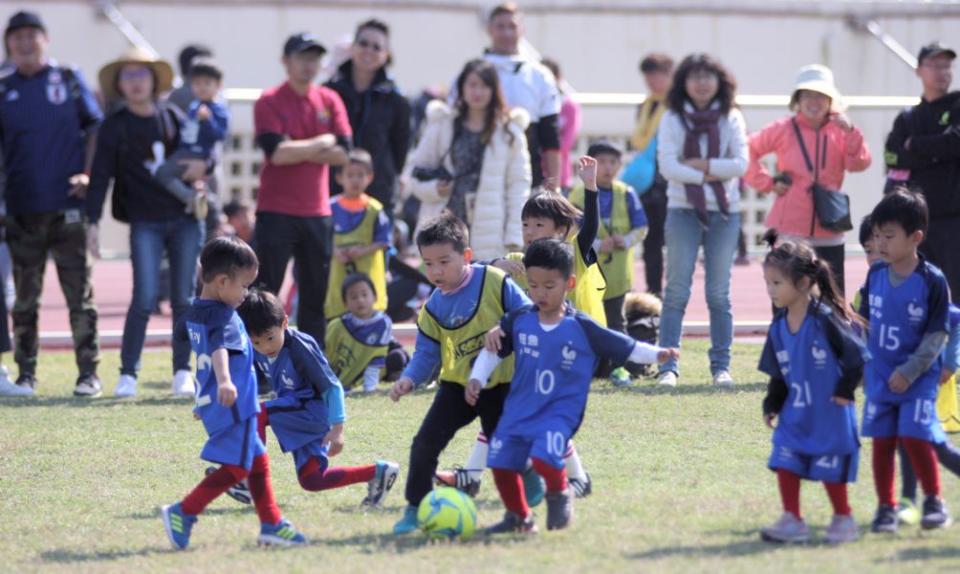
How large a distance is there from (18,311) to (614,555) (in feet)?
21.3

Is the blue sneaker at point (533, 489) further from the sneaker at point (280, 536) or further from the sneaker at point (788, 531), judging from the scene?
the sneaker at point (788, 531)

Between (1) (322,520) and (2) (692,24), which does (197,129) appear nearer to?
(1) (322,520)

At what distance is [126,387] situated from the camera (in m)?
11.2

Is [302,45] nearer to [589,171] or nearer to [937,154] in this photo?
[589,171]

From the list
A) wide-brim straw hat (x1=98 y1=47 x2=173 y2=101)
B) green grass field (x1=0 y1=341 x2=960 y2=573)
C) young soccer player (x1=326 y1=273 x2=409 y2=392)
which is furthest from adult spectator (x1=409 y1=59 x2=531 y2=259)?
wide-brim straw hat (x1=98 y1=47 x2=173 y2=101)

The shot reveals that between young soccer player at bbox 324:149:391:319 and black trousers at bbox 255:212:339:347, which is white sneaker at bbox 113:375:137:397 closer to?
black trousers at bbox 255:212:339:347

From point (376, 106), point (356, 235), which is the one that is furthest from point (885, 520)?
point (376, 106)

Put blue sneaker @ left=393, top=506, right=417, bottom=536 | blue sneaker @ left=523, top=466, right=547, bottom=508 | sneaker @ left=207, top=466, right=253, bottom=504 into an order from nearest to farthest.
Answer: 1. blue sneaker @ left=393, top=506, right=417, bottom=536
2. blue sneaker @ left=523, top=466, right=547, bottom=508
3. sneaker @ left=207, top=466, right=253, bottom=504

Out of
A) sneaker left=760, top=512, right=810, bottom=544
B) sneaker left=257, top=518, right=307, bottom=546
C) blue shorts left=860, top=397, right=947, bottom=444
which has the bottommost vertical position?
sneaker left=257, top=518, right=307, bottom=546

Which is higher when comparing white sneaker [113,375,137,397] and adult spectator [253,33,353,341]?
adult spectator [253,33,353,341]

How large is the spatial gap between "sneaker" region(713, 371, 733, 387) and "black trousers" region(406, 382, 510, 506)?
139 inches

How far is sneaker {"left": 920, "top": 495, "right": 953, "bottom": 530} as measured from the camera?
644 cm

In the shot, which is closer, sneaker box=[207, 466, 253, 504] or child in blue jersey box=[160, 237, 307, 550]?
child in blue jersey box=[160, 237, 307, 550]

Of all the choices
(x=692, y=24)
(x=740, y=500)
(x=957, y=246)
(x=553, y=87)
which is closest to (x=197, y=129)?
(x=553, y=87)
